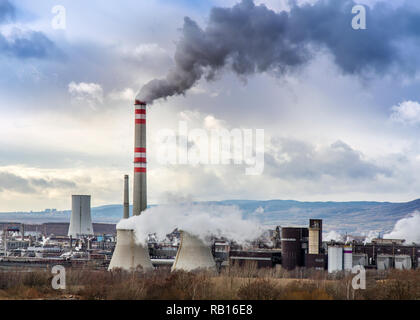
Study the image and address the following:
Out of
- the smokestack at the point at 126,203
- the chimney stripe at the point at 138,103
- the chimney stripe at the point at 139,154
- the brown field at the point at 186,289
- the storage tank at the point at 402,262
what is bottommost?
the storage tank at the point at 402,262

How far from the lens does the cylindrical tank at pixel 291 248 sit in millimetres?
57281

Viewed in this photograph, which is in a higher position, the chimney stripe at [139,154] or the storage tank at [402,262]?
the chimney stripe at [139,154]

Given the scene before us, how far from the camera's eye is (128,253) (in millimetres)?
53094

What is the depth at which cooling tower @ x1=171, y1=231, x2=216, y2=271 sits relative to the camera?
4997 cm

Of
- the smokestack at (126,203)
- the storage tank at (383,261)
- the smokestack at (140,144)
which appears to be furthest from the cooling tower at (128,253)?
the storage tank at (383,261)

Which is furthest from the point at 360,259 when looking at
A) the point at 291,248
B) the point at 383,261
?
the point at 291,248

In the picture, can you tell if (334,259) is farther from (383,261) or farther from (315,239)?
(383,261)

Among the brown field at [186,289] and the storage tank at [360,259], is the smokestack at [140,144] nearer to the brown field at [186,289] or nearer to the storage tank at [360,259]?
the brown field at [186,289]

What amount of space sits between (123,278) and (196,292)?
10366 millimetres

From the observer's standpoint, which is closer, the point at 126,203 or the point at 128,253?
the point at 128,253

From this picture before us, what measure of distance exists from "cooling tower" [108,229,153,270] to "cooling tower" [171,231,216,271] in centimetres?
378

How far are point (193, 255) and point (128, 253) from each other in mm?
5492

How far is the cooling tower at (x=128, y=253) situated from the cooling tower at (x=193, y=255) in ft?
12.4
